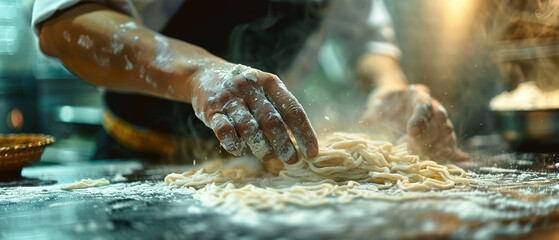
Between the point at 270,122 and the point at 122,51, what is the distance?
33.1 inches

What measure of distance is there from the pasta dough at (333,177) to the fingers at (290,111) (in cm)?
14

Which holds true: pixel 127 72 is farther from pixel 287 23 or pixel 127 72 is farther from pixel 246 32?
pixel 287 23

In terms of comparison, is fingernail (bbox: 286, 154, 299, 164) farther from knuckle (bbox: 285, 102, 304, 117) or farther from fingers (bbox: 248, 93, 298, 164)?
knuckle (bbox: 285, 102, 304, 117)

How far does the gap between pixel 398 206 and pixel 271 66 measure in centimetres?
164

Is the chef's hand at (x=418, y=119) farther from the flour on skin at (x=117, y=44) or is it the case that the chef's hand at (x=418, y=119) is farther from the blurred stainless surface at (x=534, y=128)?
the flour on skin at (x=117, y=44)

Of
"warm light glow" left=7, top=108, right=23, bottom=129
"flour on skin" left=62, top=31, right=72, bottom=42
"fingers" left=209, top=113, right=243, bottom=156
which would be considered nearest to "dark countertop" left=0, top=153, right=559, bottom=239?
"fingers" left=209, top=113, right=243, bottom=156

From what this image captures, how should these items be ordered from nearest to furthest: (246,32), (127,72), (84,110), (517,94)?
(127,72), (246,32), (517,94), (84,110)

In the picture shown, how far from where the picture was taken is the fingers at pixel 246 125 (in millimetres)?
1526

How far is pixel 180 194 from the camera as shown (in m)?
1.62

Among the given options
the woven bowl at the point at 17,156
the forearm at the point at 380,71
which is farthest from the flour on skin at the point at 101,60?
the forearm at the point at 380,71

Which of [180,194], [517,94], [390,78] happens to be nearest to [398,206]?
[180,194]

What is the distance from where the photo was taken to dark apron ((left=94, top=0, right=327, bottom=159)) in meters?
2.56

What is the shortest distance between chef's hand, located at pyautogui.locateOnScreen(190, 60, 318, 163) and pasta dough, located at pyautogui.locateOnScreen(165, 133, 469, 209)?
0.12 metres

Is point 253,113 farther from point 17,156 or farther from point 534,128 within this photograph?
point 534,128
